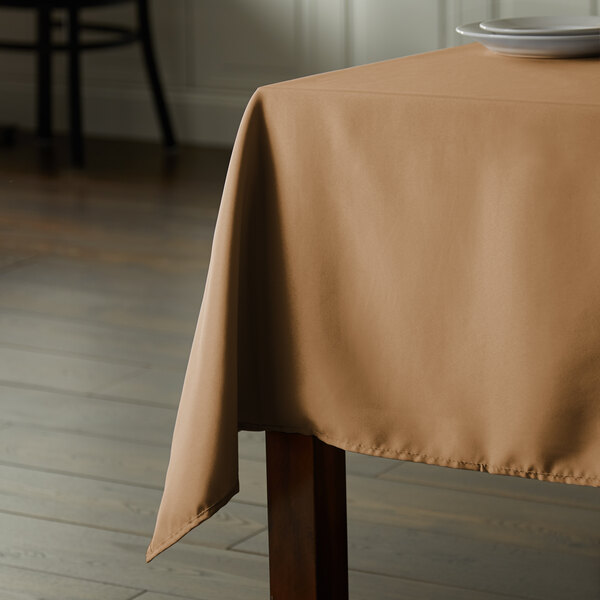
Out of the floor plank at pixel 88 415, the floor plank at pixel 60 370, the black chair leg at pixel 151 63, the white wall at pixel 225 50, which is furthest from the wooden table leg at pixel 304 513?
the black chair leg at pixel 151 63

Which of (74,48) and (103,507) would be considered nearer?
(103,507)

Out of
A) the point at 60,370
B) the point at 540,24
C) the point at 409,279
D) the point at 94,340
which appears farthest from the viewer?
the point at 94,340

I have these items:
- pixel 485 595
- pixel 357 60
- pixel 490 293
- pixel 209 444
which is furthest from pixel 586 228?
pixel 357 60

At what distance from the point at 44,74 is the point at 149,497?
2.58 meters

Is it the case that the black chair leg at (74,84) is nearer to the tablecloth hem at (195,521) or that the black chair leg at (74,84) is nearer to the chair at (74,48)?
the chair at (74,48)

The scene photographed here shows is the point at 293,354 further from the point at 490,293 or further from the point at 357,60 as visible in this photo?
the point at 357,60

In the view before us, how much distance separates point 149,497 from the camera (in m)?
1.62

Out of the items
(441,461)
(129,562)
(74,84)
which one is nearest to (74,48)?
(74,84)

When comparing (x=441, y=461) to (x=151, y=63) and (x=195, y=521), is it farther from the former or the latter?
(x=151, y=63)

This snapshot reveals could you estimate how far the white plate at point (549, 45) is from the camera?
1.12 meters

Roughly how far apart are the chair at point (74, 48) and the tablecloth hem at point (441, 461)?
2.69 meters

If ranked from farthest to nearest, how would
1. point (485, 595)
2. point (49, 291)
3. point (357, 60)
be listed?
A: point (357, 60) < point (49, 291) < point (485, 595)

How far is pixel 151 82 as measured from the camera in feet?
12.7

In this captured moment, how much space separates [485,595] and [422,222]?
51cm
